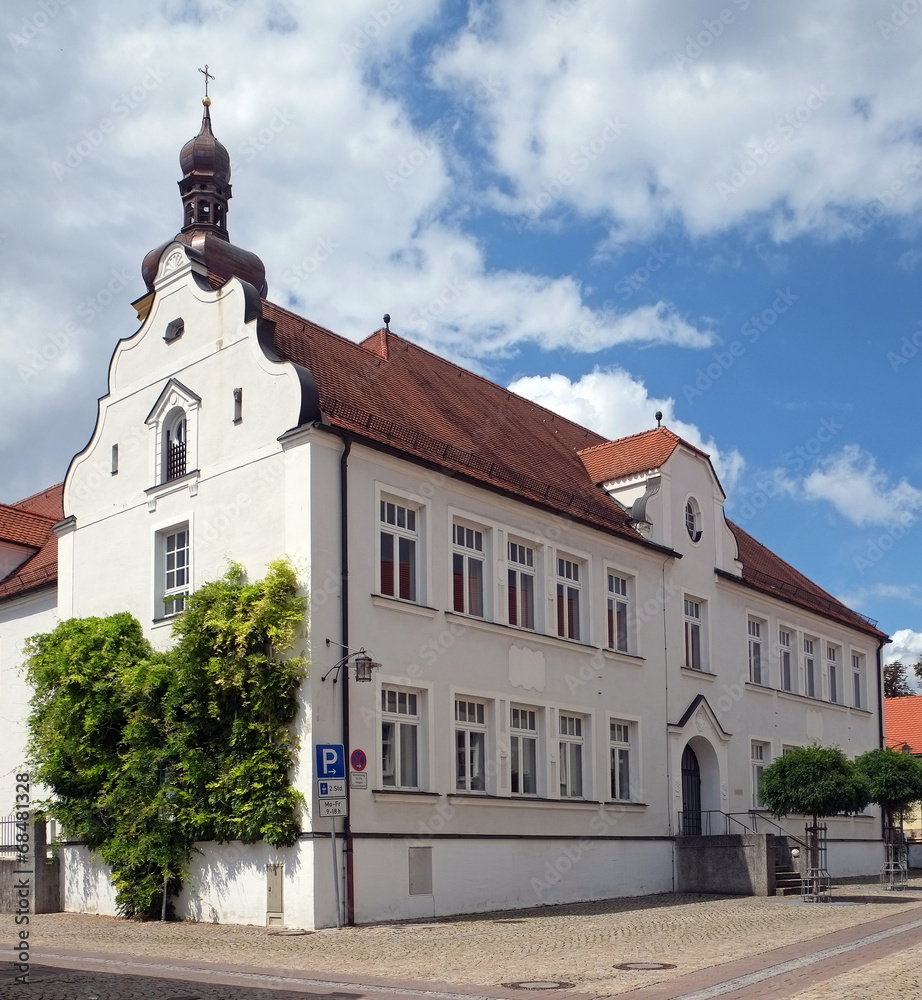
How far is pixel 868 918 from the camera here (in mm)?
19141

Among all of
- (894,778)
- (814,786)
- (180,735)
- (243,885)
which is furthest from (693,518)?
(243,885)

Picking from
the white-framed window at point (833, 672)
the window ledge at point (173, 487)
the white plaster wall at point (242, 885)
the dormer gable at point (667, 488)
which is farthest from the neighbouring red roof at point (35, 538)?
the white-framed window at point (833, 672)

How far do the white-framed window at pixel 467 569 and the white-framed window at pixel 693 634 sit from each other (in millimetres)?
7905

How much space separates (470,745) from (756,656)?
12.9 m

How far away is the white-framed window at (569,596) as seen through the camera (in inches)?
963

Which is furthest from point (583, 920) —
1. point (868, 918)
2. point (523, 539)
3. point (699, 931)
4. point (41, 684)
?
point (41, 684)

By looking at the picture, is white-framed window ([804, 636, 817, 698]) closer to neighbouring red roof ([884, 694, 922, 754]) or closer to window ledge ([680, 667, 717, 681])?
window ledge ([680, 667, 717, 681])

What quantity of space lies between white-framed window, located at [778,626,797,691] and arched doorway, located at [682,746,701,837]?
556 cm

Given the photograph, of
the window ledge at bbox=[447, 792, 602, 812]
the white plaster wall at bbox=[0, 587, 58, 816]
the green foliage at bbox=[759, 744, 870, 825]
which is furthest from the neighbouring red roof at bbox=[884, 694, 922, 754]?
the white plaster wall at bbox=[0, 587, 58, 816]

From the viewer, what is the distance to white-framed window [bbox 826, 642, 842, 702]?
119 ft

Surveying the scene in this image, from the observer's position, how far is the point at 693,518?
2966 cm

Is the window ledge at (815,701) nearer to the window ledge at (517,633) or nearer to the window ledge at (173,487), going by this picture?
the window ledge at (517,633)

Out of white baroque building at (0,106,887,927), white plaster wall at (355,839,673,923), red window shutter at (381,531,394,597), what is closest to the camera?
white plaster wall at (355,839,673,923)

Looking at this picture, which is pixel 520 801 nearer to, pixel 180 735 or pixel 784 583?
pixel 180 735
